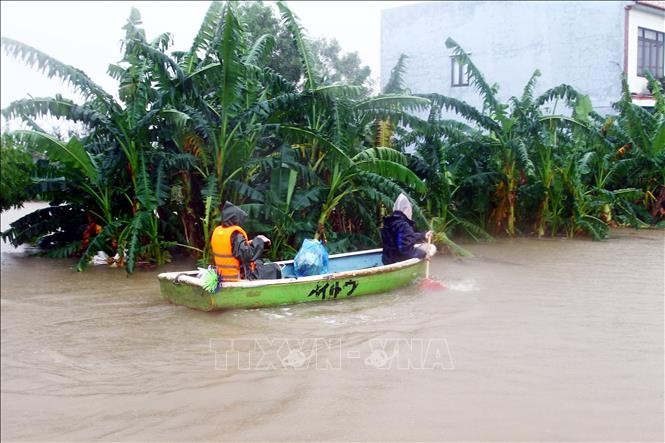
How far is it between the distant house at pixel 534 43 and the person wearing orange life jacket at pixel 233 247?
14.0 metres

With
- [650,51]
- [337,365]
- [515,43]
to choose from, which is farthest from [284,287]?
[650,51]

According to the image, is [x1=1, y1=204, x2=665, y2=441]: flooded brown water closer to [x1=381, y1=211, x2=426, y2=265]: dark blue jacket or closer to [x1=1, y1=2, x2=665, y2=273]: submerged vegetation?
[x1=381, y1=211, x2=426, y2=265]: dark blue jacket

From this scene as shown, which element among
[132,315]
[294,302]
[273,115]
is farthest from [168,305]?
[273,115]

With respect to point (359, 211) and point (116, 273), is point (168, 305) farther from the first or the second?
point (359, 211)

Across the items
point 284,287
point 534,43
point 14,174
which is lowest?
point 284,287

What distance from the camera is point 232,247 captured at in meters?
7.38

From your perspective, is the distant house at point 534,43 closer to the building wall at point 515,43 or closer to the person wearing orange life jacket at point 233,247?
the building wall at point 515,43

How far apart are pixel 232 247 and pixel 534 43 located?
16423 millimetres

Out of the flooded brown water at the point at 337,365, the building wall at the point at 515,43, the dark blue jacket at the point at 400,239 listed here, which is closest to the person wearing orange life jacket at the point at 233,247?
the flooded brown water at the point at 337,365

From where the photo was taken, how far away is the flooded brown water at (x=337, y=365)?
4500 millimetres

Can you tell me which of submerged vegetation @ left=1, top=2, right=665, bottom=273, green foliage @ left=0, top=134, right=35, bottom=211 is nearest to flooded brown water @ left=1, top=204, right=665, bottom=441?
green foliage @ left=0, top=134, right=35, bottom=211

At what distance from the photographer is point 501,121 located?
1268 centimetres

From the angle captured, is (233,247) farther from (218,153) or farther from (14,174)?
(14,174)

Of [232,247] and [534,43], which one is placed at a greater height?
[534,43]
